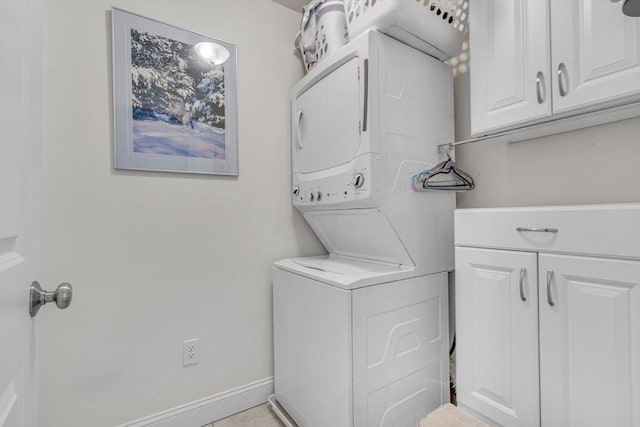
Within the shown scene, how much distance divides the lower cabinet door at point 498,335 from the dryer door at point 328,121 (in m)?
0.75

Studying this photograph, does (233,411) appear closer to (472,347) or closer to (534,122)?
(472,347)

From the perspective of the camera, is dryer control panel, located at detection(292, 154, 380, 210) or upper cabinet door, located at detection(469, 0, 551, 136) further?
dryer control panel, located at detection(292, 154, 380, 210)

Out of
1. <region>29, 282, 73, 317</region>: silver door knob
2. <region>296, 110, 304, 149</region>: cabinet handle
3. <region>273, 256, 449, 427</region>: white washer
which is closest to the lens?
<region>29, 282, 73, 317</region>: silver door knob

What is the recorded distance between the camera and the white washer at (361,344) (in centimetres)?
124

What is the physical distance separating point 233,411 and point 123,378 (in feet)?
2.09

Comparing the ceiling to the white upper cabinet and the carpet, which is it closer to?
the white upper cabinet

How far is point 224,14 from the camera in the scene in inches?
69.9

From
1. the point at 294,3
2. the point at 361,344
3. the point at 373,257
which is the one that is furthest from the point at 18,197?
the point at 294,3

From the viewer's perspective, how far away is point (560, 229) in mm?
1019

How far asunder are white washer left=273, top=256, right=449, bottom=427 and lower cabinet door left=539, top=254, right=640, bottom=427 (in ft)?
1.72

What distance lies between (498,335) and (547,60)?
3.58 ft

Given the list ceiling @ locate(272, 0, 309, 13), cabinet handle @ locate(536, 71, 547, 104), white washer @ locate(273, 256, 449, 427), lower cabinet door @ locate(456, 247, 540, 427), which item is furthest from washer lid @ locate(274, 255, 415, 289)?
ceiling @ locate(272, 0, 309, 13)

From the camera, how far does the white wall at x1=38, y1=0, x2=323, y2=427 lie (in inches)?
53.4

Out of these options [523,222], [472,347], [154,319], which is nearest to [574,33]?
[523,222]
